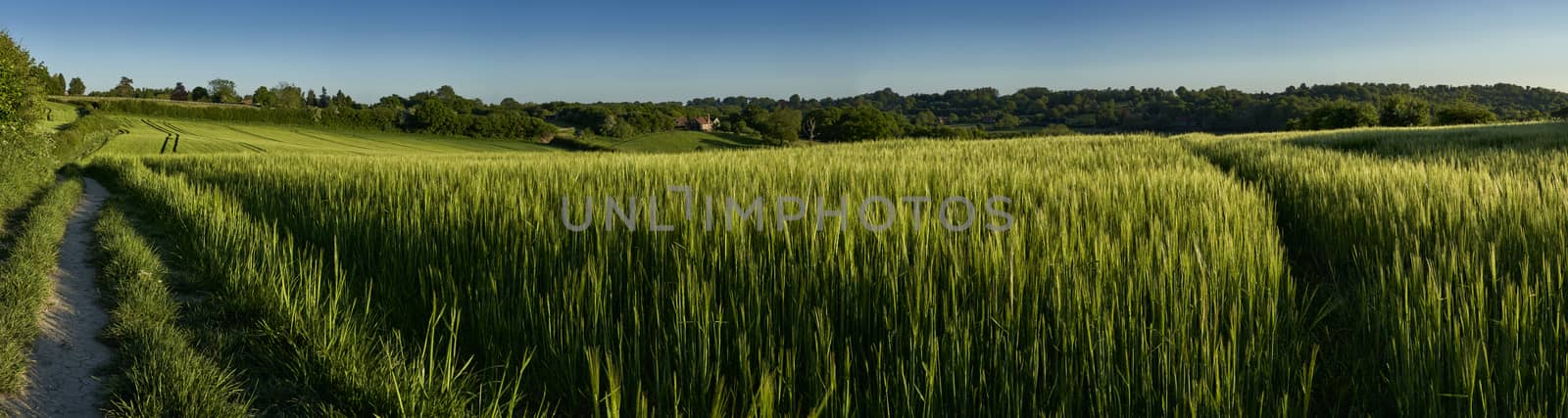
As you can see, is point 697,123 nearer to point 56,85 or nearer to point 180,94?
point 56,85

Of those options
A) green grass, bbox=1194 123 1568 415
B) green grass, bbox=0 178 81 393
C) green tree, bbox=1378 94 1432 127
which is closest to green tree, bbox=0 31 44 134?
green grass, bbox=0 178 81 393

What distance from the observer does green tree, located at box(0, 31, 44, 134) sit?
2230 cm

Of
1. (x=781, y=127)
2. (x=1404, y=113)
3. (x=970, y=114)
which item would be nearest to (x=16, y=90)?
(x=781, y=127)

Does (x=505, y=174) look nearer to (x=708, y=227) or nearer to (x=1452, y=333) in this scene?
(x=708, y=227)

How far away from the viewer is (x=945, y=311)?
1834 mm

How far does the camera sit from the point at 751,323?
2.09 meters

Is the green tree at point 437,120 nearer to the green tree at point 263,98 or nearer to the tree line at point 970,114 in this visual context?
the tree line at point 970,114

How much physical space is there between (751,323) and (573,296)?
695 millimetres

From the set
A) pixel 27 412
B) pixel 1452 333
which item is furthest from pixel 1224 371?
pixel 27 412

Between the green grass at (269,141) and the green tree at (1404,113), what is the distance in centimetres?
10427

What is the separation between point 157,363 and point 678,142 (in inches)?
2946

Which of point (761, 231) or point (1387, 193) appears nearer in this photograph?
point (761, 231)

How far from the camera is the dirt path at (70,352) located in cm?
279

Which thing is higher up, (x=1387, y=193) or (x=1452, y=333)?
(x=1387, y=193)
